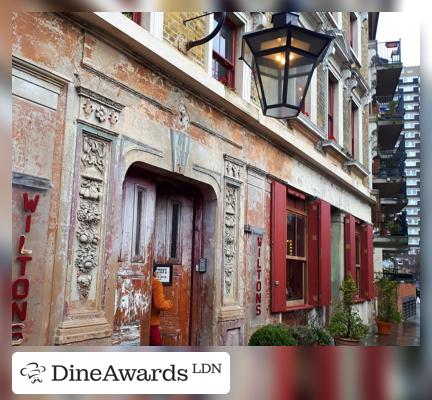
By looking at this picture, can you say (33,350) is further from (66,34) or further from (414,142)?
(414,142)

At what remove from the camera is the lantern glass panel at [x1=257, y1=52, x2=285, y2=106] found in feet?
9.28

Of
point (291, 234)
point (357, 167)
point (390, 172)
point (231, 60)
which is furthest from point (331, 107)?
point (291, 234)

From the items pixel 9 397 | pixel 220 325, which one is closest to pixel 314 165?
pixel 220 325

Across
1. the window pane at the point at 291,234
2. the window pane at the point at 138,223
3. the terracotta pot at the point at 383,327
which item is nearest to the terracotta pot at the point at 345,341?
the terracotta pot at the point at 383,327

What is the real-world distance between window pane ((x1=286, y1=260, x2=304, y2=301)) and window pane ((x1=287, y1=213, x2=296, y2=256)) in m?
0.09

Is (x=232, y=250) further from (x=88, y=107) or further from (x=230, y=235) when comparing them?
(x=88, y=107)

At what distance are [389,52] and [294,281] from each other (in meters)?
1.90

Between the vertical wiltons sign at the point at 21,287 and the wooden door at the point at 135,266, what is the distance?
0.76m

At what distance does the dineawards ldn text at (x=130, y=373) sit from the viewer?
2162mm

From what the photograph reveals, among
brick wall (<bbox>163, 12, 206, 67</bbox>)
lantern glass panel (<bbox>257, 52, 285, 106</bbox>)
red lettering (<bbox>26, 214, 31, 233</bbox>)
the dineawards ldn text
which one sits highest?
brick wall (<bbox>163, 12, 206, 67</bbox>)

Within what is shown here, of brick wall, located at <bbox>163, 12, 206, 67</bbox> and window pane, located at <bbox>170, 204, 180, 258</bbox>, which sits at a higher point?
brick wall, located at <bbox>163, 12, 206, 67</bbox>

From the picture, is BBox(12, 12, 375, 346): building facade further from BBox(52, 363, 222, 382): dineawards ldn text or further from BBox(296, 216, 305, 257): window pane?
BBox(52, 363, 222, 382): dineawards ldn text

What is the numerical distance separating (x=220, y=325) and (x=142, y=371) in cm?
104

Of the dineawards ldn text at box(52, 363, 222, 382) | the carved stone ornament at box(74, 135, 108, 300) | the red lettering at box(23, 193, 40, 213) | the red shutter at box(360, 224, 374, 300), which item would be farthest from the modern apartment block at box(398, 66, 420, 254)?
the red lettering at box(23, 193, 40, 213)
